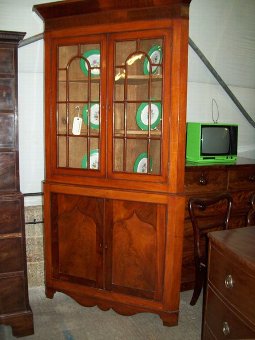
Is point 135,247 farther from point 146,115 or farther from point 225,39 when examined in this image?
point 225,39

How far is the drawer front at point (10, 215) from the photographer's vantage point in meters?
1.96

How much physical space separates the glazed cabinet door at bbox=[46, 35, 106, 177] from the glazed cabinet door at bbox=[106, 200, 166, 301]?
1.12 ft

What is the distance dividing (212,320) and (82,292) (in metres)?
1.16

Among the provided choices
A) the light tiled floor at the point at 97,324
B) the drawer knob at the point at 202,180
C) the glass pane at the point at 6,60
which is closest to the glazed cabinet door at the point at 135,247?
the light tiled floor at the point at 97,324

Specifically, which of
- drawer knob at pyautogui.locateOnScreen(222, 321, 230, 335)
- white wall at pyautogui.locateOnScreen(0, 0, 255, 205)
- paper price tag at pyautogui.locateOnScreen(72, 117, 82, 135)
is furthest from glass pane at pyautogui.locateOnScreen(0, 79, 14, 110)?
drawer knob at pyautogui.locateOnScreen(222, 321, 230, 335)

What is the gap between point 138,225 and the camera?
2125mm

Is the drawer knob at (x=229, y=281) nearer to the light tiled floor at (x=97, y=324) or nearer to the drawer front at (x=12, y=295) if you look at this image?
the light tiled floor at (x=97, y=324)

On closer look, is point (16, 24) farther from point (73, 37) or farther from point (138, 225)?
point (138, 225)

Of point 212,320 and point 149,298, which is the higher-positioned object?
point 212,320

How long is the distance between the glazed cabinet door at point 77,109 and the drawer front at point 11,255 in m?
0.56

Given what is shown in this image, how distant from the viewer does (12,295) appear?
2.04m

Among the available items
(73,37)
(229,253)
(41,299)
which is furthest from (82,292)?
(73,37)

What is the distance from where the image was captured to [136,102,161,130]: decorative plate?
2.07m

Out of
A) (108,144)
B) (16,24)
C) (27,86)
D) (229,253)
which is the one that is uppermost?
(16,24)
